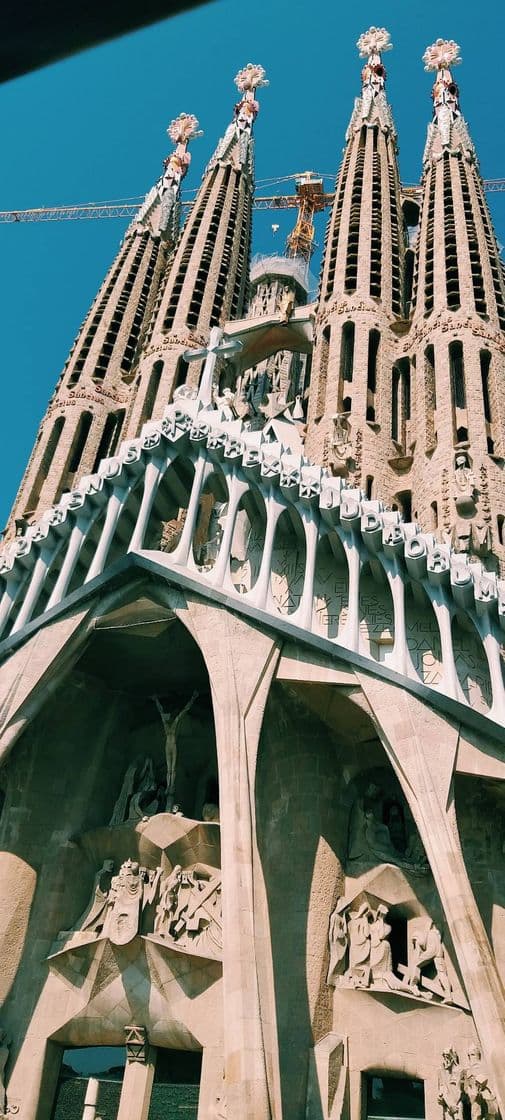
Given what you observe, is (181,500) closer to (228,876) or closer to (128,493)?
(128,493)

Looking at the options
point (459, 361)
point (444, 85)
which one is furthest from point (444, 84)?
point (459, 361)

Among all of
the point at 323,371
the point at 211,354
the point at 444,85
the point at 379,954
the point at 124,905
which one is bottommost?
the point at 379,954

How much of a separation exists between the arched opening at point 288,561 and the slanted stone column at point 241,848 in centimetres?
152

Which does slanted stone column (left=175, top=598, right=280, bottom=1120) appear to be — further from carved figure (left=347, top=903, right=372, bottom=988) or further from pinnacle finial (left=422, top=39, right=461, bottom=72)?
pinnacle finial (left=422, top=39, right=461, bottom=72)

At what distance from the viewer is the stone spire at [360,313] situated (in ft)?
64.1

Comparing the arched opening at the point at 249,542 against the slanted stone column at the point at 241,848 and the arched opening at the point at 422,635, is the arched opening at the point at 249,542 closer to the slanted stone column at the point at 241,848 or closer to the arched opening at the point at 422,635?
the slanted stone column at the point at 241,848

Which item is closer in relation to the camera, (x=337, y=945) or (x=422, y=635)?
(x=337, y=945)

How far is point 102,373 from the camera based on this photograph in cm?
2516

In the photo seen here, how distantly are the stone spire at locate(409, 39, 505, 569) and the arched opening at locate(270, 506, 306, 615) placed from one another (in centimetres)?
272

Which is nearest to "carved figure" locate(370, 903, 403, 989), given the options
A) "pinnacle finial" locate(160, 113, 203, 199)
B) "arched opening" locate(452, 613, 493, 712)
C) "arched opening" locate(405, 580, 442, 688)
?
"arched opening" locate(452, 613, 493, 712)

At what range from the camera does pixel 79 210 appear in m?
56.7

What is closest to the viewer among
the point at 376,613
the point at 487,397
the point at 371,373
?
the point at 376,613

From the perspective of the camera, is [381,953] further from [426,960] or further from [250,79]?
[250,79]

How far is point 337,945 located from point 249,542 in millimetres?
6631
